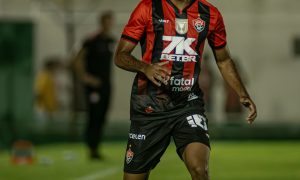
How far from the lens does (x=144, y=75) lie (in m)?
9.06

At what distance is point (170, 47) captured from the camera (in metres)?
9.00

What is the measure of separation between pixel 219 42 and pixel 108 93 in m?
8.01

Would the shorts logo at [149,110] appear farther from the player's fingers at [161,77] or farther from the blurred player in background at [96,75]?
the blurred player in background at [96,75]

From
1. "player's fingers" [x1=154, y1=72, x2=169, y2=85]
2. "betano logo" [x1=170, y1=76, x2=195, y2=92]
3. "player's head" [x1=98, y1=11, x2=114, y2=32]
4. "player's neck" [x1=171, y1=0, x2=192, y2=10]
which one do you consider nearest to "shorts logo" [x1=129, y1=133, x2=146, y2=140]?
"betano logo" [x1=170, y1=76, x2=195, y2=92]

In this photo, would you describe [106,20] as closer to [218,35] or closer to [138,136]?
[218,35]

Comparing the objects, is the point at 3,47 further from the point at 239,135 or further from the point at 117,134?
the point at 239,135

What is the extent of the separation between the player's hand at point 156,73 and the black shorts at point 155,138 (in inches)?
18.2

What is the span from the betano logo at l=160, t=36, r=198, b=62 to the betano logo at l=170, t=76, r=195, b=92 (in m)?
0.18

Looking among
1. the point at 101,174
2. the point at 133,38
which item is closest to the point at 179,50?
the point at 133,38

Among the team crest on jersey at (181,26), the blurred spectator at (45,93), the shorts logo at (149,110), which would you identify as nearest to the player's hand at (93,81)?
the blurred spectator at (45,93)

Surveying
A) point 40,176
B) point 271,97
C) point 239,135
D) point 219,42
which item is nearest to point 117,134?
point 239,135

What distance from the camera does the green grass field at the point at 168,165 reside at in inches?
579

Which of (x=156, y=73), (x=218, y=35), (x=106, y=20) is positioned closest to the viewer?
(x=156, y=73)

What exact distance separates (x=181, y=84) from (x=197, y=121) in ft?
1.17
